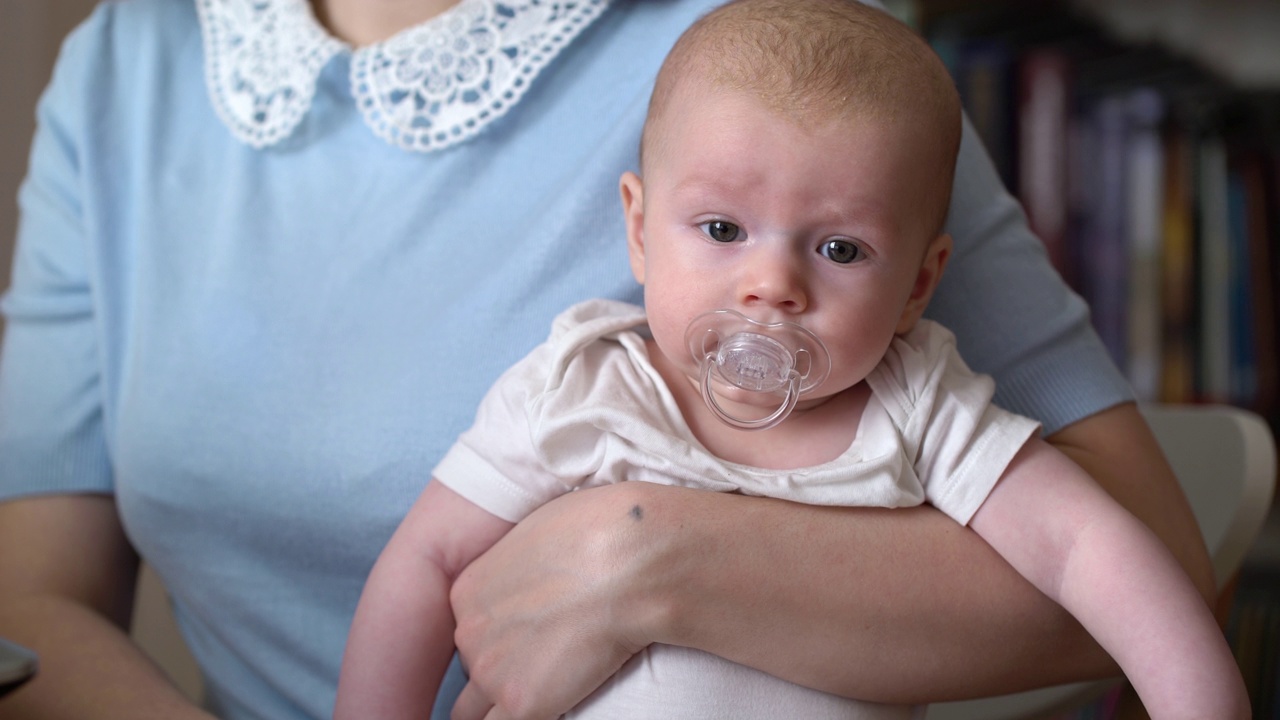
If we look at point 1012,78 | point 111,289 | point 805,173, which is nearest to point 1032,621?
point 805,173

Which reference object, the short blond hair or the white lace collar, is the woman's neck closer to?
the white lace collar

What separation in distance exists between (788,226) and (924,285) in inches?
6.1

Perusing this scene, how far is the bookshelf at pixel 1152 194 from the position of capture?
2.04m

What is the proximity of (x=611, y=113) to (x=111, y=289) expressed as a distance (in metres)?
0.52

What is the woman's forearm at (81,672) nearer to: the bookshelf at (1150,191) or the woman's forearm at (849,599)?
the woman's forearm at (849,599)

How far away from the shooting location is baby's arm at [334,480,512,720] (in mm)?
771

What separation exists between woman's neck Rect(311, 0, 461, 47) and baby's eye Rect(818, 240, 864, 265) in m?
0.54

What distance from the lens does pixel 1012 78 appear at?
2.08 meters

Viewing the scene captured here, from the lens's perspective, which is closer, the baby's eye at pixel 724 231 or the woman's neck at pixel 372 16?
the baby's eye at pixel 724 231

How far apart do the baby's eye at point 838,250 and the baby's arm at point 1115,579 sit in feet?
0.59

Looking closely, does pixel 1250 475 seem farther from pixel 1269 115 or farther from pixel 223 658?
pixel 1269 115

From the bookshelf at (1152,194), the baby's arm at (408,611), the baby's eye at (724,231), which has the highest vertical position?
the baby's eye at (724,231)

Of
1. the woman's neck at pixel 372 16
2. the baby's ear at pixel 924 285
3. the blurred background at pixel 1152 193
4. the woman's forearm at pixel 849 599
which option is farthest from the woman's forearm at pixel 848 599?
the blurred background at pixel 1152 193

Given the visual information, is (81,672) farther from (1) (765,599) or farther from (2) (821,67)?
(2) (821,67)
